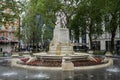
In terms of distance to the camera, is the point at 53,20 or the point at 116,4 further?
the point at 53,20

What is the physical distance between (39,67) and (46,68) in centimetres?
72

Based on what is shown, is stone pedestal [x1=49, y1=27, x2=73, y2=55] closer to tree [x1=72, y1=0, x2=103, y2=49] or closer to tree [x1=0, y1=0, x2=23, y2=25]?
tree [x1=0, y1=0, x2=23, y2=25]

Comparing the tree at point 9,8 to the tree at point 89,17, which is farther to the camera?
the tree at point 89,17

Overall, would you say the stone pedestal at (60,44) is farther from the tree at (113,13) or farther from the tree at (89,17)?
the tree at (89,17)

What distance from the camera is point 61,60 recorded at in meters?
26.5

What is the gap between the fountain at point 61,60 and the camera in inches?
919

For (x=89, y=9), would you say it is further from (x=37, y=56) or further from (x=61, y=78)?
(x=61, y=78)

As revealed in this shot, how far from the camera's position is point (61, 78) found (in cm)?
1747

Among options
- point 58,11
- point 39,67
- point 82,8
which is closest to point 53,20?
point 58,11

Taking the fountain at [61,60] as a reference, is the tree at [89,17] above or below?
above

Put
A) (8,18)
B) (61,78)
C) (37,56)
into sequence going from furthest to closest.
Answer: (8,18) < (37,56) < (61,78)

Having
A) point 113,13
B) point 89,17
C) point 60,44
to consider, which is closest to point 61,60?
point 60,44

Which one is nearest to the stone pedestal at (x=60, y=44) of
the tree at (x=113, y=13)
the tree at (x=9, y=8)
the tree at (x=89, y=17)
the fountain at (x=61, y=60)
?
the fountain at (x=61, y=60)

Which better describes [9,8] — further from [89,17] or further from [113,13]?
[89,17]
